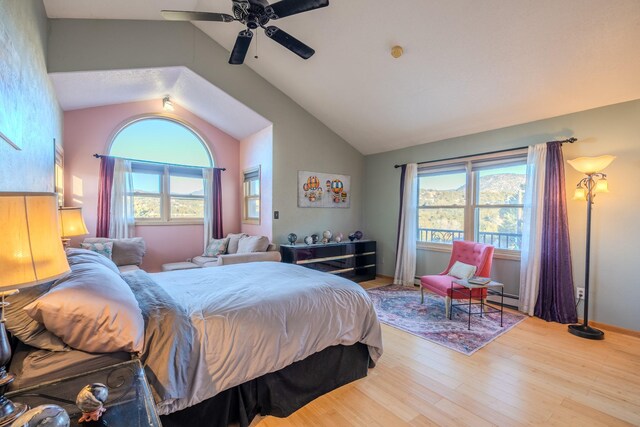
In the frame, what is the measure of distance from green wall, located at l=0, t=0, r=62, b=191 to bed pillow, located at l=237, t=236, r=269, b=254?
7.38 feet

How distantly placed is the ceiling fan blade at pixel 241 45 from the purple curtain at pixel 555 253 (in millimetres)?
3606

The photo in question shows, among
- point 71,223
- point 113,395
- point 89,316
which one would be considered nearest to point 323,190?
point 71,223

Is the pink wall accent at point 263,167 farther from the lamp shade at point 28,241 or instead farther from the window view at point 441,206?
the lamp shade at point 28,241

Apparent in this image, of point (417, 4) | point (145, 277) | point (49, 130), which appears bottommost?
point (145, 277)

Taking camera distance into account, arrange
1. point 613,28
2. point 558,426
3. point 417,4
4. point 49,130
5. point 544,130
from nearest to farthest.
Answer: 1. point 558,426
2. point 613,28
3. point 417,4
4. point 49,130
5. point 544,130

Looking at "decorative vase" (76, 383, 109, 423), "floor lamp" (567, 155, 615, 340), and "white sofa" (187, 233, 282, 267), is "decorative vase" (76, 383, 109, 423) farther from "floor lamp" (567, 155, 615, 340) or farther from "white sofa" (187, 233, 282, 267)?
"floor lamp" (567, 155, 615, 340)

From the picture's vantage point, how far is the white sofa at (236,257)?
148 inches

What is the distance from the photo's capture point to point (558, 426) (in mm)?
1682

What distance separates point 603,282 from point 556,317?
614 mm

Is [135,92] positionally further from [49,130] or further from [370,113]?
[370,113]

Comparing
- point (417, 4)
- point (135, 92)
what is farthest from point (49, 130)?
point (417, 4)

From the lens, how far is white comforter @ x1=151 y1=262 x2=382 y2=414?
1.46 metres

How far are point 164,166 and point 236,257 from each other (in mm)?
2155

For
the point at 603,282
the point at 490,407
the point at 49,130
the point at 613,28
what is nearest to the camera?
the point at 490,407
